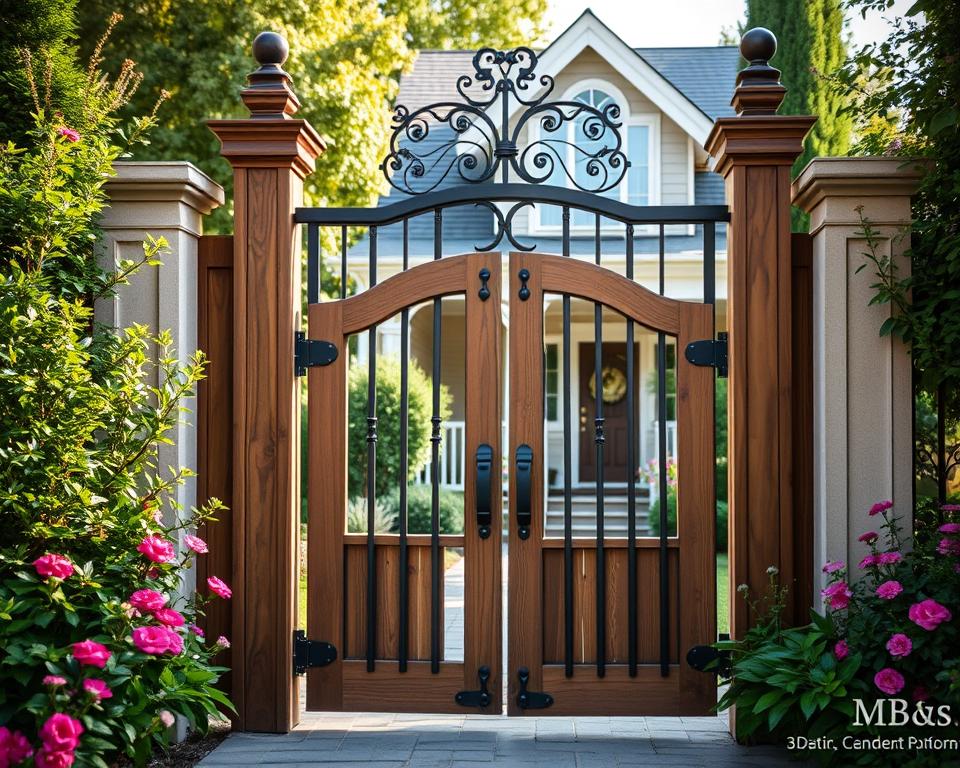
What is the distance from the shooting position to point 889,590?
3.31 metres

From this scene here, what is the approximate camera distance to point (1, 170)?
343cm

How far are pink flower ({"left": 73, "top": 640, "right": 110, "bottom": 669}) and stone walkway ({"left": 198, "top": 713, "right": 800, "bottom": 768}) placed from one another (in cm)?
97

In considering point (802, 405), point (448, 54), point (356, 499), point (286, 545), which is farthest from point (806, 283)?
point (448, 54)

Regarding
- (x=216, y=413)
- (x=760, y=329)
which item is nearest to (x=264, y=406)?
(x=216, y=413)

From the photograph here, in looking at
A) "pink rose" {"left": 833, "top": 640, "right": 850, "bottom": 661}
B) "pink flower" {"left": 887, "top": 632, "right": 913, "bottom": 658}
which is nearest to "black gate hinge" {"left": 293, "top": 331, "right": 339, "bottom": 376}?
"pink rose" {"left": 833, "top": 640, "right": 850, "bottom": 661}

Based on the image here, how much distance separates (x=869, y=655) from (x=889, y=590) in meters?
0.25

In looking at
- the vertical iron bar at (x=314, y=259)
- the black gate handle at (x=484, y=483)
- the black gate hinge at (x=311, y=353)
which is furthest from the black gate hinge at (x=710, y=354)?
the vertical iron bar at (x=314, y=259)

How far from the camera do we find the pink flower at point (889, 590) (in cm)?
331

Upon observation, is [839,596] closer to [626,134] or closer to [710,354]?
[710,354]

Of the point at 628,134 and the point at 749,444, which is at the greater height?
the point at 628,134

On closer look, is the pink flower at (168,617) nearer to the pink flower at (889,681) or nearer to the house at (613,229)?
the pink flower at (889,681)

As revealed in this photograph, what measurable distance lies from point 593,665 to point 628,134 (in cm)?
906

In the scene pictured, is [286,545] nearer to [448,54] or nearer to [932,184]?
[932,184]

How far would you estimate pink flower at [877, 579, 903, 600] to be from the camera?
3.31 meters
